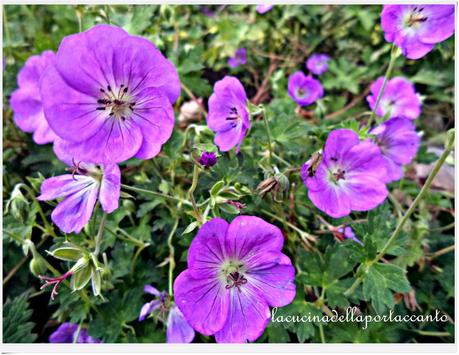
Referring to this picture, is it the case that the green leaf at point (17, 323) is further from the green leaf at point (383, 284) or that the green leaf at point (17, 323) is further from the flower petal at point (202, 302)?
the green leaf at point (383, 284)

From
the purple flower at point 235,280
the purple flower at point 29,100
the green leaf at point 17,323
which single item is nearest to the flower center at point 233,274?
the purple flower at point 235,280

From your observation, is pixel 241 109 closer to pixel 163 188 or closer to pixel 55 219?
pixel 163 188

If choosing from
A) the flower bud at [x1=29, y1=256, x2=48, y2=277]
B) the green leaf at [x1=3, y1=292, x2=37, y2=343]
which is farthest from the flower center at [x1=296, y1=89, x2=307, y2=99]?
the green leaf at [x1=3, y1=292, x2=37, y2=343]

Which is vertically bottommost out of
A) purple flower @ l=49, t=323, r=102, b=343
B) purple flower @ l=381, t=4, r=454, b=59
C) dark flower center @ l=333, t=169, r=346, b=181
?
purple flower @ l=49, t=323, r=102, b=343

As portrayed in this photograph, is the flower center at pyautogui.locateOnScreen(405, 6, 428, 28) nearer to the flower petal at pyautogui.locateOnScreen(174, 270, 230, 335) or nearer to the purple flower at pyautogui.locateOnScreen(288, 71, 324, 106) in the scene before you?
the purple flower at pyautogui.locateOnScreen(288, 71, 324, 106)

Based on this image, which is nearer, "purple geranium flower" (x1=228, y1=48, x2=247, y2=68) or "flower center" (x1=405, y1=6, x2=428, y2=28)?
"flower center" (x1=405, y1=6, x2=428, y2=28)

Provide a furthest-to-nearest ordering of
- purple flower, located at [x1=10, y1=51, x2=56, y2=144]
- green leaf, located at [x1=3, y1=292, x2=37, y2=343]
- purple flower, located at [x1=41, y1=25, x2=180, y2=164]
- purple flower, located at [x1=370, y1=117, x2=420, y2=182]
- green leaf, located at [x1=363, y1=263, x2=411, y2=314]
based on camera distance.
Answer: purple flower, located at [x1=10, y1=51, x2=56, y2=144] < purple flower, located at [x1=370, y1=117, x2=420, y2=182] < green leaf, located at [x1=3, y1=292, x2=37, y2=343] < green leaf, located at [x1=363, y1=263, x2=411, y2=314] < purple flower, located at [x1=41, y1=25, x2=180, y2=164]
